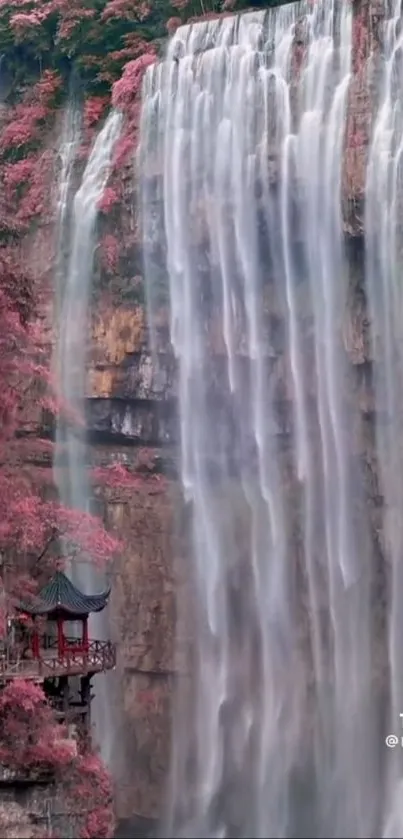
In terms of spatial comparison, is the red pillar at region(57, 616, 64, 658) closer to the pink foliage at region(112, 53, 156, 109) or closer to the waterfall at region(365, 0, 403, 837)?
the waterfall at region(365, 0, 403, 837)

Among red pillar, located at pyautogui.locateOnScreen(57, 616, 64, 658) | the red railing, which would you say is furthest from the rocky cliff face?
red pillar, located at pyautogui.locateOnScreen(57, 616, 64, 658)

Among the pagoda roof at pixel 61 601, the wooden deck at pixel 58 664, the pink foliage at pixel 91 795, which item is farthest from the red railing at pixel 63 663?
the pink foliage at pixel 91 795

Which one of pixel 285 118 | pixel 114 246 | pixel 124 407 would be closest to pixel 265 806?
pixel 124 407

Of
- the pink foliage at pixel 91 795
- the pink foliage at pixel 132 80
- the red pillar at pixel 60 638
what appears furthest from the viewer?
the pink foliage at pixel 132 80

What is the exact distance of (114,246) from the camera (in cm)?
1842

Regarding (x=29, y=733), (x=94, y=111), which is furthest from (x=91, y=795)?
(x=94, y=111)

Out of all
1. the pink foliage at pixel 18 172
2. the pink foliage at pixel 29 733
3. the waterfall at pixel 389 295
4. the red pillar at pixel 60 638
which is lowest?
the pink foliage at pixel 29 733

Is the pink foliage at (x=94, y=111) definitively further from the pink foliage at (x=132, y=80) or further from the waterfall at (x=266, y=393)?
the waterfall at (x=266, y=393)

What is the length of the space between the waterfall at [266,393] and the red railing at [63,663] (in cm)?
355

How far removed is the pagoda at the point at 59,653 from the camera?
42.1ft

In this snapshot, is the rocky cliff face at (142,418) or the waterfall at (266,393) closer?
the waterfall at (266,393)

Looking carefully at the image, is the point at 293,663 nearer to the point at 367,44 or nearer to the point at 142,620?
the point at 142,620

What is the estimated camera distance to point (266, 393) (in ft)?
57.7

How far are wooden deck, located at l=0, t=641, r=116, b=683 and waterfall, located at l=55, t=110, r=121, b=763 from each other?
3926 millimetres
